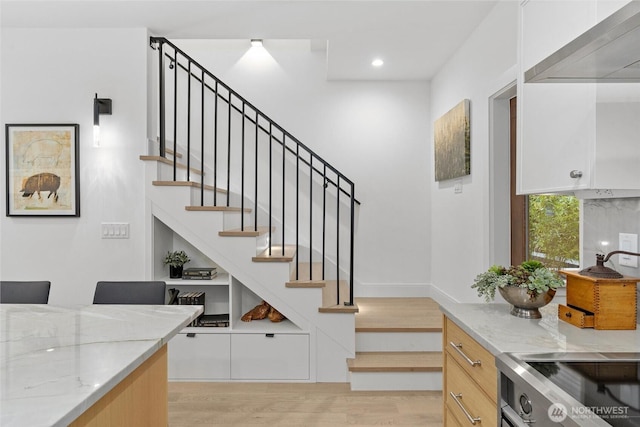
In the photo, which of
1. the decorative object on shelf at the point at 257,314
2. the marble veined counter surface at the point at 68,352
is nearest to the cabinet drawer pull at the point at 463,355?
the marble veined counter surface at the point at 68,352

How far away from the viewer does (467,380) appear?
5.54 feet

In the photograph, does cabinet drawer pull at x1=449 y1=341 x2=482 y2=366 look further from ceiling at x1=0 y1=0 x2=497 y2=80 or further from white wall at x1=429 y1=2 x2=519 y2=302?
ceiling at x1=0 y1=0 x2=497 y2=80

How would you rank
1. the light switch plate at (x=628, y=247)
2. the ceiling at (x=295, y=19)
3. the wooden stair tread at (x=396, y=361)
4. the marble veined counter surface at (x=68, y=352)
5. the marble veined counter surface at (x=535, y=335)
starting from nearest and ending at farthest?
the marble veined counter surface at (x=68, y=352) < the marble veined counter surface at (x=535, y=335) < the light switch plate at (x=628, y=247) < the ceiling at (x=295, y=19) < the wooden stair tread at (x=396, y=361)

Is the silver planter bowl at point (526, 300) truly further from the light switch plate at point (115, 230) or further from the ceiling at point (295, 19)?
the light switch plate at point (115, 230)

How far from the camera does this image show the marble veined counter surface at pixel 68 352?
37.3 inches

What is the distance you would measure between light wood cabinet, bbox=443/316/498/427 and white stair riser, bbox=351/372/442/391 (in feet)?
3.51

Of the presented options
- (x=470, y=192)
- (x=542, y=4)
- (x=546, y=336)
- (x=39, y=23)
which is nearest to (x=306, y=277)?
(x=470, y=192)

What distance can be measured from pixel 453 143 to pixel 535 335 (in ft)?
7.76

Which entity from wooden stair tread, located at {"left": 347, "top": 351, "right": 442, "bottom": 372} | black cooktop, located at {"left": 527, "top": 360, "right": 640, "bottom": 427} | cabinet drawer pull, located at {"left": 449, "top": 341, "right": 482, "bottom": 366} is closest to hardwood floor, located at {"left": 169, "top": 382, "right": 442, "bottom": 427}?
wooden stair tread, located at {"left": 347, "top": 351, "right": 442, "bottom": 372}

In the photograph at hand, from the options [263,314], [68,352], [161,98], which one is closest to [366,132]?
[161,98]

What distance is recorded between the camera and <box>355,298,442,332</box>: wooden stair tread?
3.36m

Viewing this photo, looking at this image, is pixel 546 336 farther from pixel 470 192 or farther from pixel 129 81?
pixel 129 81

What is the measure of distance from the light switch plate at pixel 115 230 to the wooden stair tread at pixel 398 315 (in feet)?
6.80

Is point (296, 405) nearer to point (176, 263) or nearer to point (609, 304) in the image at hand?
point (176, 263)
